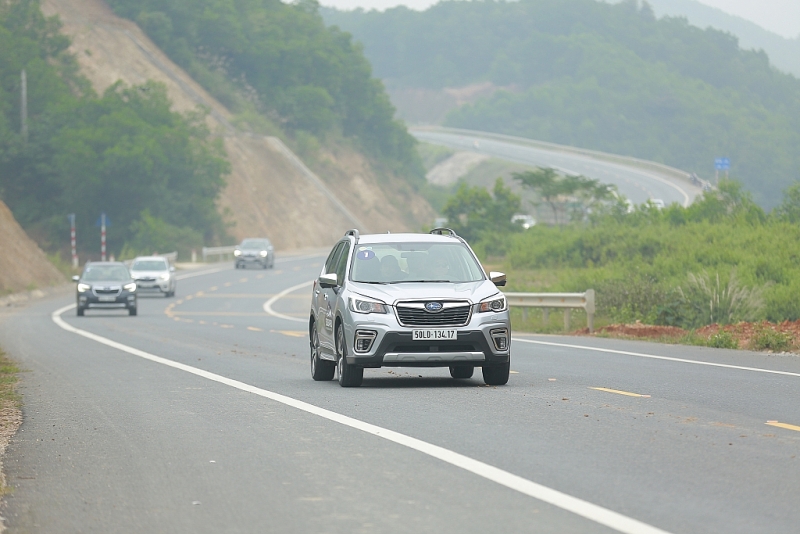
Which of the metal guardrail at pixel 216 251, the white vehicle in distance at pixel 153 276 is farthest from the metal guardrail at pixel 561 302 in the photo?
the metal guardrail at pixel 216 251

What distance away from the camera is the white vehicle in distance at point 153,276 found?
168ft

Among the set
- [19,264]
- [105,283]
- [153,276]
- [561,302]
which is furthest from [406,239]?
[19,264]

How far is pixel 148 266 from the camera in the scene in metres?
52.1

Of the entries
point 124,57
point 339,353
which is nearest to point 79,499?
point 339,353

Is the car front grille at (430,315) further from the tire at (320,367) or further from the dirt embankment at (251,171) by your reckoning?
the dirt embankment at (251,171)

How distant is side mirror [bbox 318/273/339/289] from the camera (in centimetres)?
1538

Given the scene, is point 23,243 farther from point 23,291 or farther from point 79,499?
point 79,499

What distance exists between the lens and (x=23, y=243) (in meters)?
61.6

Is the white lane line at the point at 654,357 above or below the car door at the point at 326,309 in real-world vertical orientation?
below

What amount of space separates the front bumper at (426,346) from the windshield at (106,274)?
26.8m

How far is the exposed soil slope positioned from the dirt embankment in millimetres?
32070

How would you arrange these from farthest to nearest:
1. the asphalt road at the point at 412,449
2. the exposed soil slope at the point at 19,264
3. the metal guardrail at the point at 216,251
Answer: the metal guardrail at the point at 216,251, the exposed soil slope at the point at 19,264, the asphalt road at the point at 412,449

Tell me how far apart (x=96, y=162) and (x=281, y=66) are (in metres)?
42.8

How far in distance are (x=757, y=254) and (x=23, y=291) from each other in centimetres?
3188
